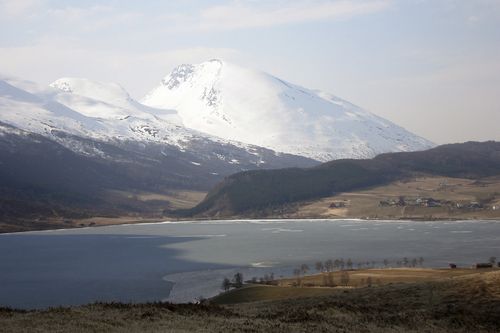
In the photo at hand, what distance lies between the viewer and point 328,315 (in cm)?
4491

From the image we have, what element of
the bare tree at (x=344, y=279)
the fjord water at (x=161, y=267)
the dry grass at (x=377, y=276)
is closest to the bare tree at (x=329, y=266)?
the fjord water at (x=161, y=267)

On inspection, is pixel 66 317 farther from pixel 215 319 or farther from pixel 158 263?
pixel 158 263

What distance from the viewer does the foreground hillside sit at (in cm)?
3744

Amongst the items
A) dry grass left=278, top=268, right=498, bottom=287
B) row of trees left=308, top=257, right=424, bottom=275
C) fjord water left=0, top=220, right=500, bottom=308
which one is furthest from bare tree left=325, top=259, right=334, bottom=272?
dry grass left=278, top=268, right=498, bottom=287

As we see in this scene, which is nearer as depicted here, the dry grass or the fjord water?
the dry grass

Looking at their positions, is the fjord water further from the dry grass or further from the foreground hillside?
the foreground hillside

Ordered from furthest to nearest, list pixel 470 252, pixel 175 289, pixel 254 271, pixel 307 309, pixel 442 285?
pixel 470 252
pixel 254 271
pixel 175 289
pixel 442 285
pixel 307 309

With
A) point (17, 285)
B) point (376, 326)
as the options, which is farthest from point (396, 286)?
point (17, 285)

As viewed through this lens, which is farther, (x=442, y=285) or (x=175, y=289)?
(x=175, y=289)

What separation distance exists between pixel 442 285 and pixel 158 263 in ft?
401

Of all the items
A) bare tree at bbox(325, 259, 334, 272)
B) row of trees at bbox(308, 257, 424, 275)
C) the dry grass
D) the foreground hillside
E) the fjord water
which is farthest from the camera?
row of trees at bbox(308, 257, 424, 275)

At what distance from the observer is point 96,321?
37719mm

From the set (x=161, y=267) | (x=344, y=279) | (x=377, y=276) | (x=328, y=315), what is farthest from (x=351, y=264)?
(x=328, y=315)

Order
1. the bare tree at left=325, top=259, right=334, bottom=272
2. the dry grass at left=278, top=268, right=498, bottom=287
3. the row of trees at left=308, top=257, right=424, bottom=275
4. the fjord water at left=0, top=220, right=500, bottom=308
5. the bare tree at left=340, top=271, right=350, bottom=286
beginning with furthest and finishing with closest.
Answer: the row of trees at left=308, top=257, right=424, bottom=275
the bare tree at left=325, top=259, right=334, bottom=272
the fjord water at left=0, top=220, right=500, bottom=308
the bare tree at left=340, top=271, right=350, bottom=286
the dry grass at left=278, top=268, right=498, bottom=287
